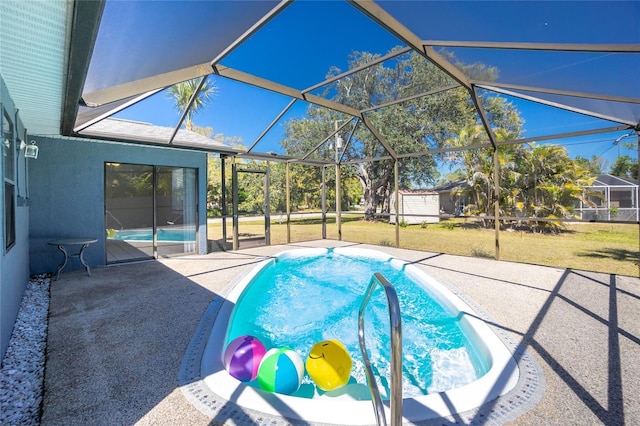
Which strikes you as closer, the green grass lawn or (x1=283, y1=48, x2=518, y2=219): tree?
the green grass lawn

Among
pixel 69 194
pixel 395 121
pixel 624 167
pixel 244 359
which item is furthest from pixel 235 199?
pixel 624 167

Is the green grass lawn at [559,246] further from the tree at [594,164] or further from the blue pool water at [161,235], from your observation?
the blue pool water at [161,235]

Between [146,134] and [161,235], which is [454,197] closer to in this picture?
[161,235]

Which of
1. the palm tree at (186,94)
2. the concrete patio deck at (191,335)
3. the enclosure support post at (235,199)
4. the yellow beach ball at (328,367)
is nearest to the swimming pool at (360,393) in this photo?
the yellow beach ball at (328,367)

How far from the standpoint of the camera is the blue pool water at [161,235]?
792cm

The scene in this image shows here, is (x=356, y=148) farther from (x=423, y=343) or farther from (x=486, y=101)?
(x=423, y=343)

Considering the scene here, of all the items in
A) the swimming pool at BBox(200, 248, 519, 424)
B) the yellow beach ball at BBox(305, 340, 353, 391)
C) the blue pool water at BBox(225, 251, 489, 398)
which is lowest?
the blue pool water at BBox(225, 251, 489, 398)

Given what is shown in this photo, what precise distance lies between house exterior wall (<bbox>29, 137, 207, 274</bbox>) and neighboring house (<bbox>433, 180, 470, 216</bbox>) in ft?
50.2

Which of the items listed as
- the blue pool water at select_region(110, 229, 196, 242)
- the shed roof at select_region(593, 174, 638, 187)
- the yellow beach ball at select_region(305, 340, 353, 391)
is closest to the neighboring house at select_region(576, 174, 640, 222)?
the shed roof at select_region(593, 174, 638, 187)

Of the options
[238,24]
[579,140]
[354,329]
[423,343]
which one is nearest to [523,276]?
[423,343]

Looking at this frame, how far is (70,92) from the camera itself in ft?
10.8

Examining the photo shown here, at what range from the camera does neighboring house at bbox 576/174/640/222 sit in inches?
385

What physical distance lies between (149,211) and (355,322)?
606cm

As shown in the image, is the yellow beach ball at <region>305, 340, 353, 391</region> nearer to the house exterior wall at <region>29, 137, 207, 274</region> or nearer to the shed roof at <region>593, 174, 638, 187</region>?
the house exterior wall at <region>29, 137, 207, 274</region>
